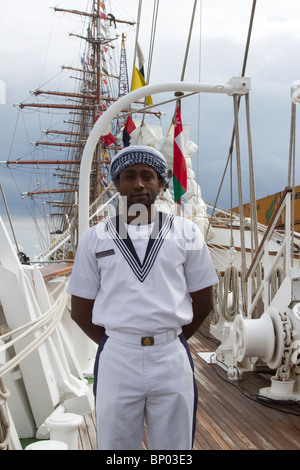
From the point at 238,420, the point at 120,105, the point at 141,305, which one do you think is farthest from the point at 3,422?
the point at 120,105

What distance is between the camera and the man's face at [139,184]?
1751 millimetres

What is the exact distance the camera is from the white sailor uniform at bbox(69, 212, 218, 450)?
160cm

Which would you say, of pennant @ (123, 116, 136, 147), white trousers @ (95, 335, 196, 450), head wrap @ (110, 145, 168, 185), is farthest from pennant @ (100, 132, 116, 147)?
white trousers @ (95, 335, 196, 450)

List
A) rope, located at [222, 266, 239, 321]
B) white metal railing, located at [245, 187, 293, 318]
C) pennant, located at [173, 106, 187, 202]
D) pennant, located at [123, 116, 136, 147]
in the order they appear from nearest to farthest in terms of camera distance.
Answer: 1. white metal railing, located at [245, 187, 293, 318]
2. rope, located at [222, 266, 239, 321]
3. pennant, located at [173, 106, 187, 202]
4. pennant, located at [123, 116, 136, 147]

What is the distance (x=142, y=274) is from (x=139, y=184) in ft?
1.14

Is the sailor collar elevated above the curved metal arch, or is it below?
below

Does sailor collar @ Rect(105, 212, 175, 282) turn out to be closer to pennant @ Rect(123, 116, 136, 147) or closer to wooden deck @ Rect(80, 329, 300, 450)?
wooden deck @ Rect(80, 329, 300, 450)

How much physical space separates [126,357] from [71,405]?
190 cm

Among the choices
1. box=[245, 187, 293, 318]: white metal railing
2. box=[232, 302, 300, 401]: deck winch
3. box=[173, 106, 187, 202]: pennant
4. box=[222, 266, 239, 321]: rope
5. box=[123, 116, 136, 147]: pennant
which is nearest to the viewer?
box=[232, 302, 300, 401]: deck winch

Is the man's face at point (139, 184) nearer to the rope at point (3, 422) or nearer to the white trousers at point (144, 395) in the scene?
the white trousers at point (144, 395)

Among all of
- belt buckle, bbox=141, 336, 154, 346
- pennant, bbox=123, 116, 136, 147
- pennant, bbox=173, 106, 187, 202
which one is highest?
pennant, bbox=123, 116, 136, 147

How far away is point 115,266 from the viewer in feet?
5.48

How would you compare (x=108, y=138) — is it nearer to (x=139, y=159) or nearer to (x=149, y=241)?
(x=139, y=159)
